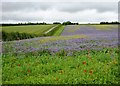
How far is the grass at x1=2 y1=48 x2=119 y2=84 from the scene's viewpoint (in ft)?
32.2

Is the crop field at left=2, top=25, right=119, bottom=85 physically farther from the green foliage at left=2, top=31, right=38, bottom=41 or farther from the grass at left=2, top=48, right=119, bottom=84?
the green foliage at left=2, top=31, right=38, bottom=41

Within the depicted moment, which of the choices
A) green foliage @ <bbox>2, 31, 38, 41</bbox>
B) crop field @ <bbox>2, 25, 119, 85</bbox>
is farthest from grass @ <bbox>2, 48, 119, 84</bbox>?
green foliage @ <bbox>2, 31, 38, 41</bbox>

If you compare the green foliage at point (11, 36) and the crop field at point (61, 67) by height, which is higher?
the crop field at point (61, 67)

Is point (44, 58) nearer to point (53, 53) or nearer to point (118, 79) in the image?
point (53, 53)

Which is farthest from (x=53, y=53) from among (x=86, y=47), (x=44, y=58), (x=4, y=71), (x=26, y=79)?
(x=26, y=79)

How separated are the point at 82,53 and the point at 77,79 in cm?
521

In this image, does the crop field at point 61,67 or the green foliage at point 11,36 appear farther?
the green foliage at point 11,36

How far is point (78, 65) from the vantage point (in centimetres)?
1198

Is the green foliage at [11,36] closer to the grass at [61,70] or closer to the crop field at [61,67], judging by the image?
the crop field at [61,67]

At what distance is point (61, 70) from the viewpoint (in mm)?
11164

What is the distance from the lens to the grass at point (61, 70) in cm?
983

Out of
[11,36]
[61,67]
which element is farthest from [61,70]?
[11,36]

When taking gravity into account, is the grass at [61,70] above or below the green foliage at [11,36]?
above

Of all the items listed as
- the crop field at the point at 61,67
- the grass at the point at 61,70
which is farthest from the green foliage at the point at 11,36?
the grass at the point at 61,70
